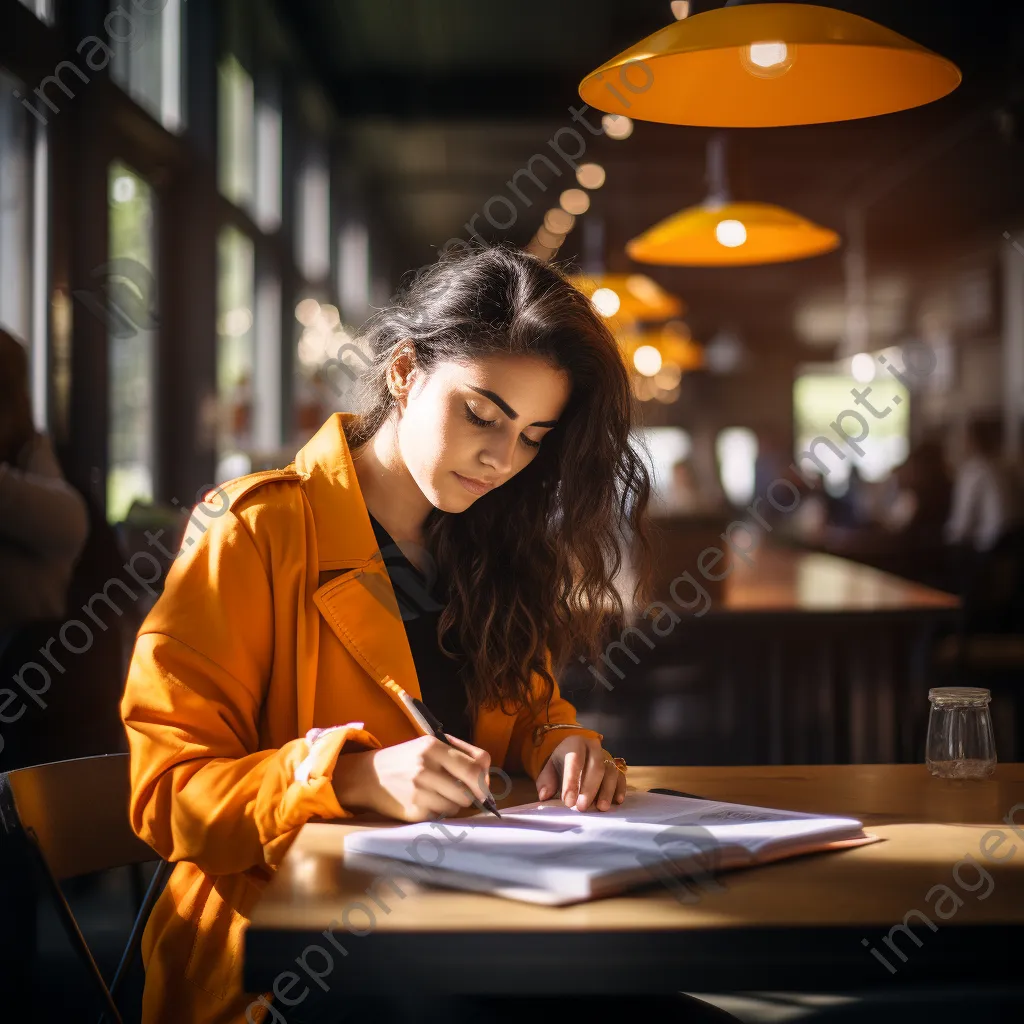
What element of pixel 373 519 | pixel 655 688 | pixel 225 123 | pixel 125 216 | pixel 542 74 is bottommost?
pixel 655 688

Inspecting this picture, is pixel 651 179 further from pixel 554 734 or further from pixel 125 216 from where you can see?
pixel 554 734

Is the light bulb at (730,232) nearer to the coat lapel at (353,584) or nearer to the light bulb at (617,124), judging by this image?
the coat lapel at (353,584)

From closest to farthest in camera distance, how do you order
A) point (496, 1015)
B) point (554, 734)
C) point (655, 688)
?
1. point (496, 1015)
2. point (554, 734)
3. point (655, 688)

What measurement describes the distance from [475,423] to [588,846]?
0.66m

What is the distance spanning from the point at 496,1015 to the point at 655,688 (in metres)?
3.50

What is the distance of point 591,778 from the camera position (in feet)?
4.72

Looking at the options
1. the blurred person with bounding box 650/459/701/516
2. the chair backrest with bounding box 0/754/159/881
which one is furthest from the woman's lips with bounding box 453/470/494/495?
the blurred person with bounding box 650/459/701/516

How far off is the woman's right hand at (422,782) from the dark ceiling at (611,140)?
8.48 ft

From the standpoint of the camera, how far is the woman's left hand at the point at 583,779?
1.42 metres

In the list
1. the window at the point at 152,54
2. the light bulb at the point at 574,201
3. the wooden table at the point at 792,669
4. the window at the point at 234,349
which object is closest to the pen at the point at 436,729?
the wooden table at the point at 792,669

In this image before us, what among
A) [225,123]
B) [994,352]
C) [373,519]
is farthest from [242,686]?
[994,352]

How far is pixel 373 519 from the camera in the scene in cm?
177

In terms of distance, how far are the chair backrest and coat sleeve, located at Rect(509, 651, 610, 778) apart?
0.56 metres

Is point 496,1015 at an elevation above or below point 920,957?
below
